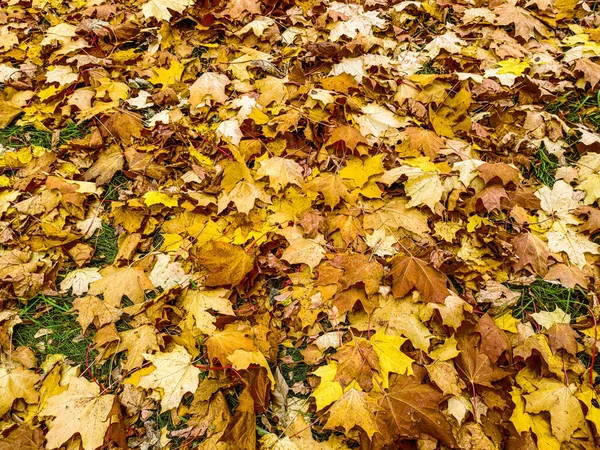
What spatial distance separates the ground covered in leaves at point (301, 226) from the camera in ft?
5.61

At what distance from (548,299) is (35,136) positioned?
126 inches

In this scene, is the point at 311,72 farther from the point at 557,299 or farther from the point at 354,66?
the point at 557,299

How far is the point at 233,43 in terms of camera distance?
2.98 m

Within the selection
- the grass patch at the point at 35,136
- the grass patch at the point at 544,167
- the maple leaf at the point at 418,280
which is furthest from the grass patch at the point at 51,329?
the grass patch at the point at 544,167

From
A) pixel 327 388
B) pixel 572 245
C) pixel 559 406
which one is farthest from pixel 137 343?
pixel 572 245

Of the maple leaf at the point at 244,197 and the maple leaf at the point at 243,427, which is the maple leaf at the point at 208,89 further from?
the maple leaf at the point at 243,427

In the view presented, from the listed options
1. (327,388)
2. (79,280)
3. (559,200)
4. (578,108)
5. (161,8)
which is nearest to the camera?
(327,388)

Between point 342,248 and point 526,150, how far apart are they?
130 cm

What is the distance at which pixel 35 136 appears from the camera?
2.69 meters

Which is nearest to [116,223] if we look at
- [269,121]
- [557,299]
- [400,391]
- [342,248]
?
[269,121]

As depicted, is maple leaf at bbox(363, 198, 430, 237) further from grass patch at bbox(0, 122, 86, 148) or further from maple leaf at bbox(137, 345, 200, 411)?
grass patch at bbox(0, 122, 86, 148)

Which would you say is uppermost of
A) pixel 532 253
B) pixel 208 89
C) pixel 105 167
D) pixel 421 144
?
pixel 208 89

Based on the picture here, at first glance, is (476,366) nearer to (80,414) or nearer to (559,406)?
(559,406)

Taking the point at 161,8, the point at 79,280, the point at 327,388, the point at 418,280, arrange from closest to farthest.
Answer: the point at 327,388 → the point at 418,280 → the point at 79,280 → the point at 161,8
